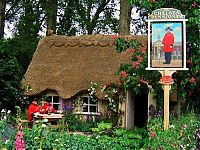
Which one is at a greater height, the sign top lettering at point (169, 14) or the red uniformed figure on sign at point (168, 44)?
the sign top lettering at point (169, 14)

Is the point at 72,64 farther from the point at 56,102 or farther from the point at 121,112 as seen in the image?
the point at 121,112

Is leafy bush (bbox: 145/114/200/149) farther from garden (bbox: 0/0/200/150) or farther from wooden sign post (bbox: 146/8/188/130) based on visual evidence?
wooden sign post (bbox: 146/8/188/130)

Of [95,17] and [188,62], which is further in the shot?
[95,17]

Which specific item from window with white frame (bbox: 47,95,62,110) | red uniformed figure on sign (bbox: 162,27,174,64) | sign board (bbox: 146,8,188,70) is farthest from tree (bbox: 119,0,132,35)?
red uniformed figure on sign (bbox: 162,27,174,64)

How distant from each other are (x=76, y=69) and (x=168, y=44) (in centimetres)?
779

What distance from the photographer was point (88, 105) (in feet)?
52.6

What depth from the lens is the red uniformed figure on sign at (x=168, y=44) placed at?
30.8ft

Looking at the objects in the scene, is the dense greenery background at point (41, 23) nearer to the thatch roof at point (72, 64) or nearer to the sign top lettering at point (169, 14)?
the thatch roof at point (72, 64)

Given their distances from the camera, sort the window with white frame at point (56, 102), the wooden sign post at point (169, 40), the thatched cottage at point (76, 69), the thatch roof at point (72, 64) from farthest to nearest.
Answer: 1. the window with white frame at point (56, 102)
2. the thatch roof at point (72, 64)
3. the thatched cottage at point (76, 69)
4. the wooden sign post at point (169, 40)

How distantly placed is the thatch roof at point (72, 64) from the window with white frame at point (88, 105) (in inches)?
24.1

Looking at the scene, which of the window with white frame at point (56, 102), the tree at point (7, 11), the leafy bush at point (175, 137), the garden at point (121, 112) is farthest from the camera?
the tree at point (7, 11)

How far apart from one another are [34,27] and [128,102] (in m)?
11.3

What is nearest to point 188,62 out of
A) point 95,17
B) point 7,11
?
point 95,17

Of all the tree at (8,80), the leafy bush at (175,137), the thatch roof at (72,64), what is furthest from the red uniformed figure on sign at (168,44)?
the thatch roof at (72,64)
